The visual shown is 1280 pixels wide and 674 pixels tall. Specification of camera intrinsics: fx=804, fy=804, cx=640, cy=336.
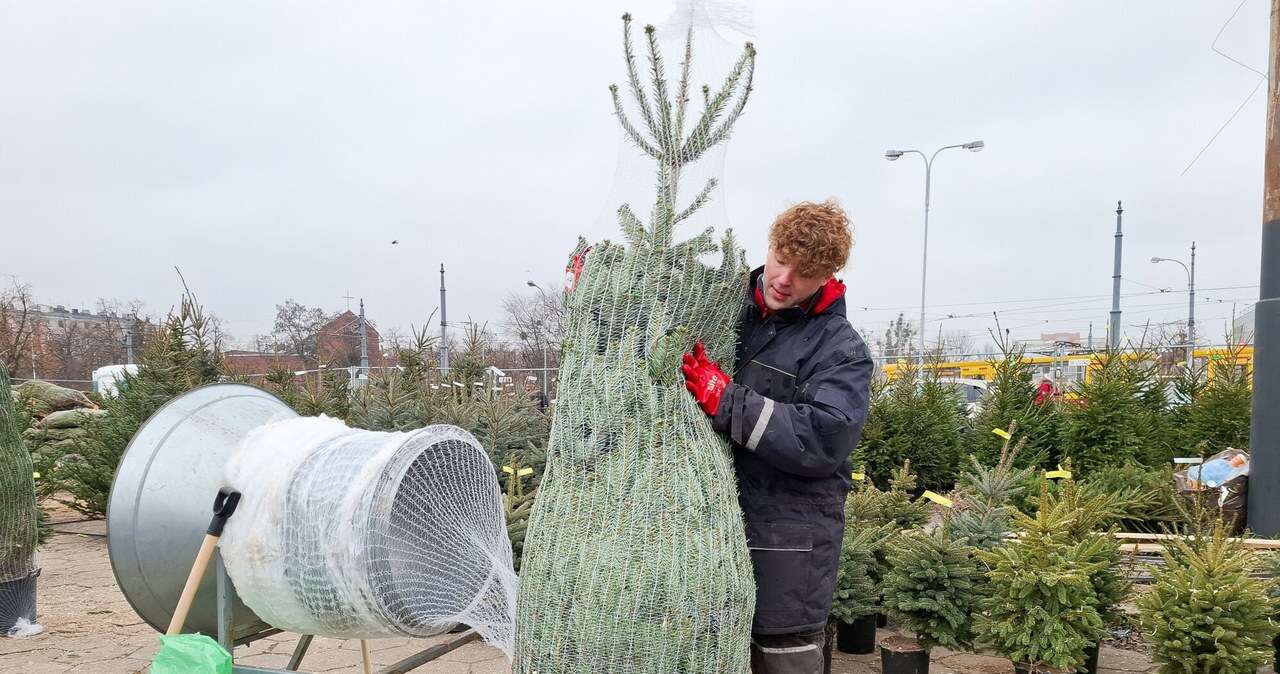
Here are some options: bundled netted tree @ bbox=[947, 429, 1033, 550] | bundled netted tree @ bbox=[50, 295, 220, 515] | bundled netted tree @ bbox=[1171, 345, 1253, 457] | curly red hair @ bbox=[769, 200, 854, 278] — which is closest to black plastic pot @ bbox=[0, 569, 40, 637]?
bundled netted tree @ bbox=[50, 295, 220, 515]

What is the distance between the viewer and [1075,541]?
12.2ft

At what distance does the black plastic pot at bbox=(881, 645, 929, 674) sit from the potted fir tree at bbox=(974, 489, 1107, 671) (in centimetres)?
30

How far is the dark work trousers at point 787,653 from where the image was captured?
243 centimetres

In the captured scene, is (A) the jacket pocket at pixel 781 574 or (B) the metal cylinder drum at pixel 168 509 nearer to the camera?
(A) the jacket pocket at pixel 781 574

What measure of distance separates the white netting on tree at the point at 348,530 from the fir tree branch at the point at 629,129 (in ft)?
3.77

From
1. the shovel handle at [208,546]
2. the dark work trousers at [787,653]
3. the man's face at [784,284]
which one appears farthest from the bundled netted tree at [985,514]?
the shovel handle at [208,546]

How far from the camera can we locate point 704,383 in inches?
89.1

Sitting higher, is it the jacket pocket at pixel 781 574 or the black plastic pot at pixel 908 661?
the jacket pocket at pixel 781 574

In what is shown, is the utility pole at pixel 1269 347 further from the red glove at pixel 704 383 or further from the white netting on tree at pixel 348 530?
the white netting on tree at pixel 348 530

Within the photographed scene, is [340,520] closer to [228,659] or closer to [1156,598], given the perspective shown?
[228,659]

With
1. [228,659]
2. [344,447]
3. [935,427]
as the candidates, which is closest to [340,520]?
[344,447]

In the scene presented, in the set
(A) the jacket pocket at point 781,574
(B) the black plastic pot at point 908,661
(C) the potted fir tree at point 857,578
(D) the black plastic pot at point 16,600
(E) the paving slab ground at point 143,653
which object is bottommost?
(E) the paving slab ground at point 143,653

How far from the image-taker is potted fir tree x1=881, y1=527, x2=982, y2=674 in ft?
12.0

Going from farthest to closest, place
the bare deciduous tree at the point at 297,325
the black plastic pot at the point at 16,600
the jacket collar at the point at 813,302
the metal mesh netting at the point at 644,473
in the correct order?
the bare deciduous tree at the point at 297,325 → the black plastic pot at the point at 16,600 → the jacket collar at the point at 813,302 → the metal mesh netting at the point at 644,473
